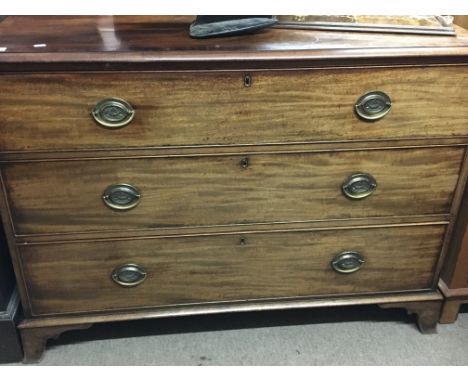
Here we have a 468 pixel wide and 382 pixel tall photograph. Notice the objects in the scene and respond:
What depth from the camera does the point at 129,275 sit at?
126 cm

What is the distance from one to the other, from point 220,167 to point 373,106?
0.36 m

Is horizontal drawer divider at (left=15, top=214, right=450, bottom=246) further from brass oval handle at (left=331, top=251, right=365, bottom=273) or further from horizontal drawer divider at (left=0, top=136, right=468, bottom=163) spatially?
horizontal drawer divider at (left=0, top=136, right=468, bottom=163)

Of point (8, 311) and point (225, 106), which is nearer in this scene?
point (225, 106)

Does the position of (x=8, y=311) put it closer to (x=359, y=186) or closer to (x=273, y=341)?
(x=273, y=341)

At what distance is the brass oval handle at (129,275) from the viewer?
125 cm

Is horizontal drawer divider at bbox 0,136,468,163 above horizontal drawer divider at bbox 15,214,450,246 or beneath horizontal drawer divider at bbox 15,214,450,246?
above

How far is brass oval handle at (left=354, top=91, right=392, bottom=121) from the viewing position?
108 cm

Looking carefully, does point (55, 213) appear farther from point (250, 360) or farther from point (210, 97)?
point (250, 360)

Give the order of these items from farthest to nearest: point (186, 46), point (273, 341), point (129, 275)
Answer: point (273, 341) < point (129, 275) < point (186, 46)

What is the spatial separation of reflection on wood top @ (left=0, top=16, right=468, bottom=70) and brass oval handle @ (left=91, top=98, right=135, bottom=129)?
3.3 inches

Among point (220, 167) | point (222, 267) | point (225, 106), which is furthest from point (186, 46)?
point (222, 267)

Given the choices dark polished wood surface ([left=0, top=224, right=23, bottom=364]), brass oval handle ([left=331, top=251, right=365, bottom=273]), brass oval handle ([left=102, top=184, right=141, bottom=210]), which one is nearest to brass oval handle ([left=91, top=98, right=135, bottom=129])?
brass oval handle ([left=102, top=184, right=141, bottom=210])

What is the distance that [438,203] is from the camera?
124 centimetres

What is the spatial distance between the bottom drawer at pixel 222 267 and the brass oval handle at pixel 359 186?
11 centimetres
